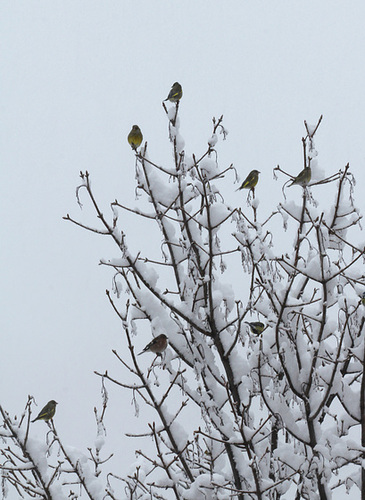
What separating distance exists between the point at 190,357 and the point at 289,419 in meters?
0.89

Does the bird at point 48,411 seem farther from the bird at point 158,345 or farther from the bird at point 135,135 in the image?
the bird at point 135,135

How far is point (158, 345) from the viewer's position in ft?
11.8

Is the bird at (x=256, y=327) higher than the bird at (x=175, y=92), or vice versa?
the bird at (x=175, y=92)

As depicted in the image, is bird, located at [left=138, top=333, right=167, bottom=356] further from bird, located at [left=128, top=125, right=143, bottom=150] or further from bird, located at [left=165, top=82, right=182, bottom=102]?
bird, located at [left=165, top=82, right=182, bottom=102]

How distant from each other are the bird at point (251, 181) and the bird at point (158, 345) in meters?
1.67

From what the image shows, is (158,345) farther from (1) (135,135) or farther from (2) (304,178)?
A: (1) (135,135)

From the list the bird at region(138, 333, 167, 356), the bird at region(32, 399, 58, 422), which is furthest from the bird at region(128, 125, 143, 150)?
the bird at region(32, 399, 58, 422)

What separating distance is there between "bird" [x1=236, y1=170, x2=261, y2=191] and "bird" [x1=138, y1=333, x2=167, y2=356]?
65.6 inches

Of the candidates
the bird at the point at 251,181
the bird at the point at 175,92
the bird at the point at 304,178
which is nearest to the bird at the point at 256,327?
the bird at the point at 304,178

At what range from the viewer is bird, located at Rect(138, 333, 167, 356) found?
11.6 feet

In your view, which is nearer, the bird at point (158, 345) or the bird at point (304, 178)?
the bird at point (158, 345)

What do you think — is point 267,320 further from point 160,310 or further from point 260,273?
point 160,310

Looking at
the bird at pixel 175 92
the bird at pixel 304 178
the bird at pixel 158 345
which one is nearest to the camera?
the bird at pixel 158 345

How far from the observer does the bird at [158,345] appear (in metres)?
3.55
